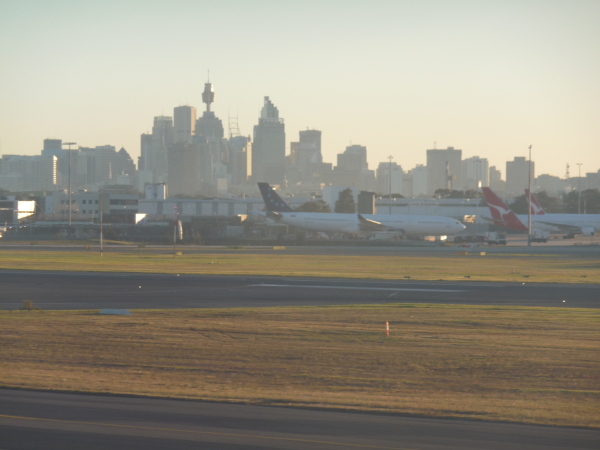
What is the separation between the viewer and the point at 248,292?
35312mm

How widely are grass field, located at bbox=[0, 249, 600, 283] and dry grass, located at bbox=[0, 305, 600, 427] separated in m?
19.5

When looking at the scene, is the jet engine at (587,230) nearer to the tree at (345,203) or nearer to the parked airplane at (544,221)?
the parked airplane at (544,221)

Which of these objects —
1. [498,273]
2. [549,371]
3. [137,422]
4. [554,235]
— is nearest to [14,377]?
[137,422]

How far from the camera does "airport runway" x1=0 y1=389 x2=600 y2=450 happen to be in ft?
35.7

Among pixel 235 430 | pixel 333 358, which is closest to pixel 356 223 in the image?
pixel 333 358

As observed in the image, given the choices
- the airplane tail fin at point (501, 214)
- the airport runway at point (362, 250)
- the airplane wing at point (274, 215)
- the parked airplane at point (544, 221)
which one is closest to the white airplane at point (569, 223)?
the parked airplane at point (544, 221)

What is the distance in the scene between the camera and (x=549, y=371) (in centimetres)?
1714

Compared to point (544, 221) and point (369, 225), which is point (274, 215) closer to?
point (369, 225)

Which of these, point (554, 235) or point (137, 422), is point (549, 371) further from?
point (554, 235)

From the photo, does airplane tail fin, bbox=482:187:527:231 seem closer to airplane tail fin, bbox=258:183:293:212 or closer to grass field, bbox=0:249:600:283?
airplane tail fin, bbox=258:183:293:212

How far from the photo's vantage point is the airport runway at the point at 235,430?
1087 centimetres

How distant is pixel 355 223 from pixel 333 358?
8058 cm

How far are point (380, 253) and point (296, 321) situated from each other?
1883 inches

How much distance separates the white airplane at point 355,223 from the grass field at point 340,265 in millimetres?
28467
